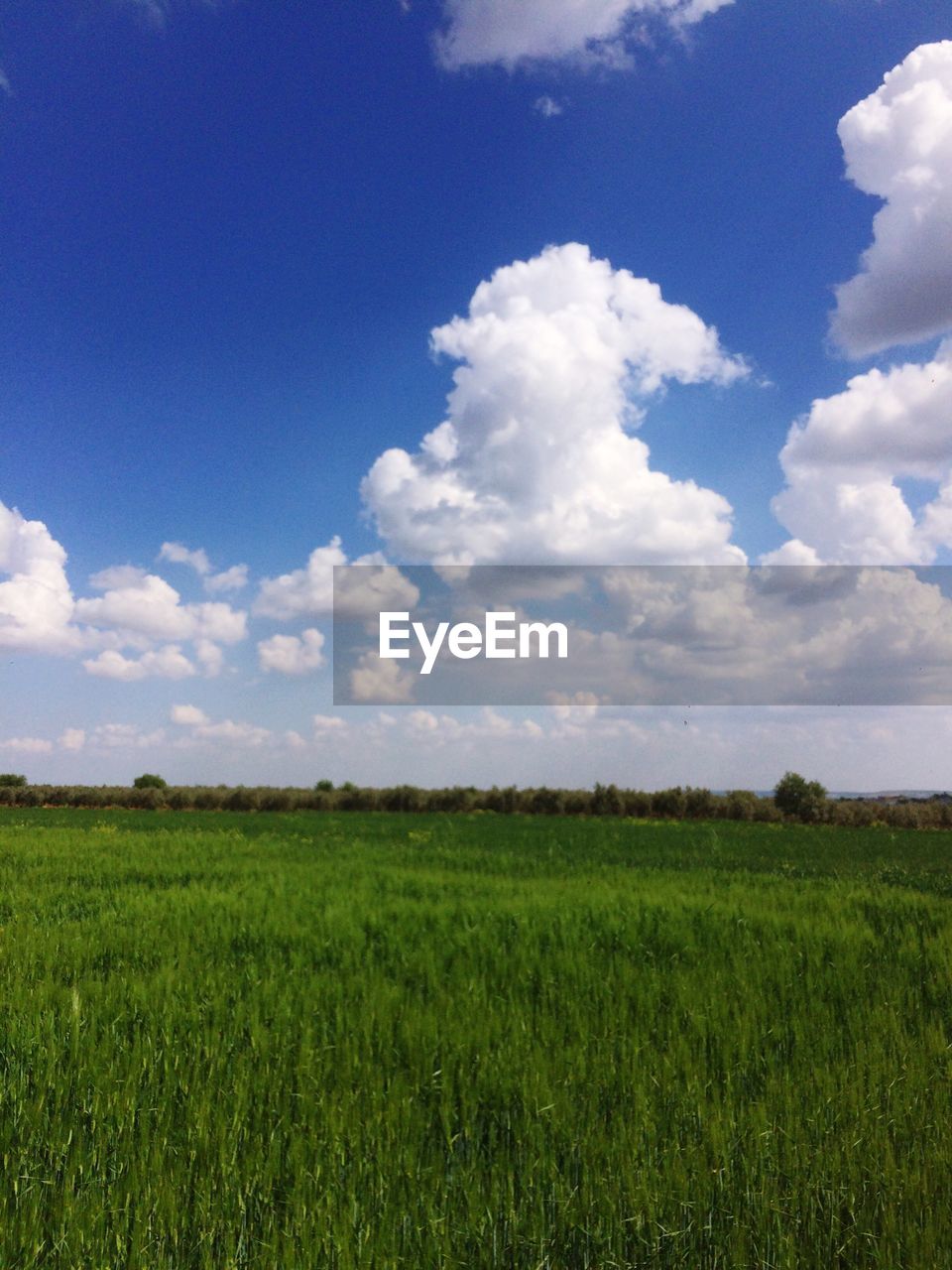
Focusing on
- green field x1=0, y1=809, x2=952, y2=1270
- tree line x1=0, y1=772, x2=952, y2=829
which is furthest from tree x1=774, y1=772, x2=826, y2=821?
green field x1=0, y1=809, x2=952, y2=1270

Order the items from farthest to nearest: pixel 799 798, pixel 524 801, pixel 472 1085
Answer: pixel 524 801 < pixel 799 798 < pixel 472 1085

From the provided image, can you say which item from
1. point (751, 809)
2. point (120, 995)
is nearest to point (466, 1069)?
point (120, 995)

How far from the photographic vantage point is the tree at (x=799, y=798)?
4975 centimetres

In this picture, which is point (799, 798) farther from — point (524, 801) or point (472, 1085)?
point (472, 1085)

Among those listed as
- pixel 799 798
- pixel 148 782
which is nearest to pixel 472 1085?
pixel 799 798

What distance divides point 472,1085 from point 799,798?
172 ft

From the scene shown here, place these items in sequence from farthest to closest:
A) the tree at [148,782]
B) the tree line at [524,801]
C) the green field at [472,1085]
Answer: the tree at [148,782]
the tree line at [524,801]
the green field at [472,1085]

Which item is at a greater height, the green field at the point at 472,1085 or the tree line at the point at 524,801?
the green field at the point at 472,1085

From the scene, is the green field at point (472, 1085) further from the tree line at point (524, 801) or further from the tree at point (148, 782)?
the tree at point (148, 782)

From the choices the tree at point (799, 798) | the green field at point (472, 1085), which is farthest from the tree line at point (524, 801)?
the green field at point (472, 1085)

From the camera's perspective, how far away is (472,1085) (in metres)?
4.11

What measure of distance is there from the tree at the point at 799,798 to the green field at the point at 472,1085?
45.4 m

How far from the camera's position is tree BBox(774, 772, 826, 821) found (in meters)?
49.8

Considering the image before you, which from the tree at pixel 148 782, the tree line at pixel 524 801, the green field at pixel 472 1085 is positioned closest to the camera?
the green field at pixel 472 1085
